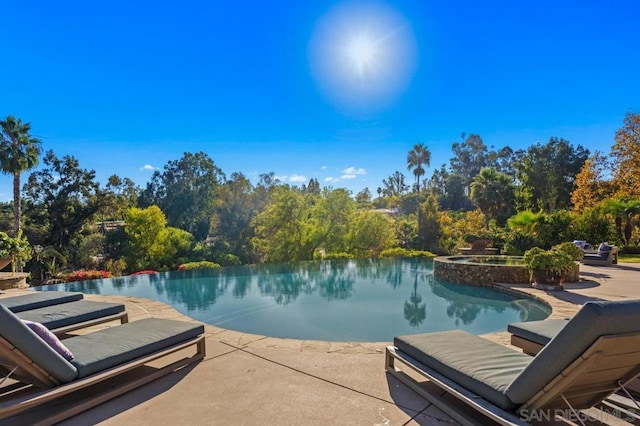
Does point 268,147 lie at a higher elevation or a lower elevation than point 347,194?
higher

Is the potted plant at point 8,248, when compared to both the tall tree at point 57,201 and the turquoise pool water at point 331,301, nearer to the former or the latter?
the turquoise pool water at point 331,301

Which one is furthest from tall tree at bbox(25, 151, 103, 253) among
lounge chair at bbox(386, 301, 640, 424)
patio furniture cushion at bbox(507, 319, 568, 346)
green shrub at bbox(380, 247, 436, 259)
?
patio furniture cushion at bbox(507, 319, 568, 346)

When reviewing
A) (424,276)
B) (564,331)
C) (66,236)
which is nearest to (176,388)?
(564,331)

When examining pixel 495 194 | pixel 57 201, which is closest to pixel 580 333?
pixel 57 201

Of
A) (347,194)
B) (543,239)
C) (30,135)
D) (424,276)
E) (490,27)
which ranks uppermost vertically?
(490,27)

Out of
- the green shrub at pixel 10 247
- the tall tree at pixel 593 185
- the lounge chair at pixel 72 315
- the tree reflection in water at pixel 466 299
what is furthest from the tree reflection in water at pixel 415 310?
the tall tree at pixel 593 185

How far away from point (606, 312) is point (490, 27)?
1225cm

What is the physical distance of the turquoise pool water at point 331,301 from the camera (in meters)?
6.11

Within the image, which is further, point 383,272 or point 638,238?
point 638,238

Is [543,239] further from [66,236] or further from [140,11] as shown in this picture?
[66,236]

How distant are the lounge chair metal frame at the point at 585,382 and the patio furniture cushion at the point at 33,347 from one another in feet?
8.87

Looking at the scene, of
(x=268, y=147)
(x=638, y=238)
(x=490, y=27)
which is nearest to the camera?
(x=490, y=27)

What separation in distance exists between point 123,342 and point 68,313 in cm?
164

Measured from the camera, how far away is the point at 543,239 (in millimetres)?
14984
